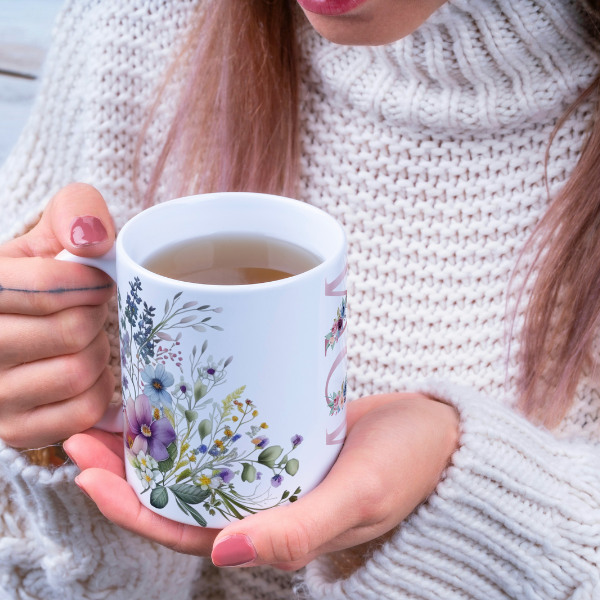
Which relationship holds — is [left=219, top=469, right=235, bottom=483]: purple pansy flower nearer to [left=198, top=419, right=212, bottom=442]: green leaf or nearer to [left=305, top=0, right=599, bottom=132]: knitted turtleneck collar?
[left=198, top=419, right=212, bottom=442]: green leaf

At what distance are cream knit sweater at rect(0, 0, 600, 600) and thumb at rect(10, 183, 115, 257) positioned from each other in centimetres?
9

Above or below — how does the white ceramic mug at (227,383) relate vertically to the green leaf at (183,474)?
above

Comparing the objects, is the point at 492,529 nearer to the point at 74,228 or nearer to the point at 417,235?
the point at 417,235

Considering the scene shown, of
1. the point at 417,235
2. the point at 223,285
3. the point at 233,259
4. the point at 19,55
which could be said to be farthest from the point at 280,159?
the point at 19,55

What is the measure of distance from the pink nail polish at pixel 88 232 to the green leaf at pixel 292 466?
0.22 metres

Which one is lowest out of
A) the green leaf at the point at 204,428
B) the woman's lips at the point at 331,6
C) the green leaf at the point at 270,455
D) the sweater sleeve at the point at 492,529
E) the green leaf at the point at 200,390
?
the sweater sleeve at the point at 492,529

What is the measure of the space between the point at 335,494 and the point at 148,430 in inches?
5.3

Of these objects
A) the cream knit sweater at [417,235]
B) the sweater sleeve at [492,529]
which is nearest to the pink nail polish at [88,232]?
the cream knit sweater at [417,235]

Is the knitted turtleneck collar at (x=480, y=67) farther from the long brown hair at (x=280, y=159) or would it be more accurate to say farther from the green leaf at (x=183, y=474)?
the green leaf at (x=183, y=474)

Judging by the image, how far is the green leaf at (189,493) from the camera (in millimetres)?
444

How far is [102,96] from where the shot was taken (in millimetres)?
785

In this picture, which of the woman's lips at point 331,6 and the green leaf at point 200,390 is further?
the woman's lips at point 331,6

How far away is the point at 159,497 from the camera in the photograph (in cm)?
47

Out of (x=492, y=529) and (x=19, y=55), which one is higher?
(x=19, y=55)
